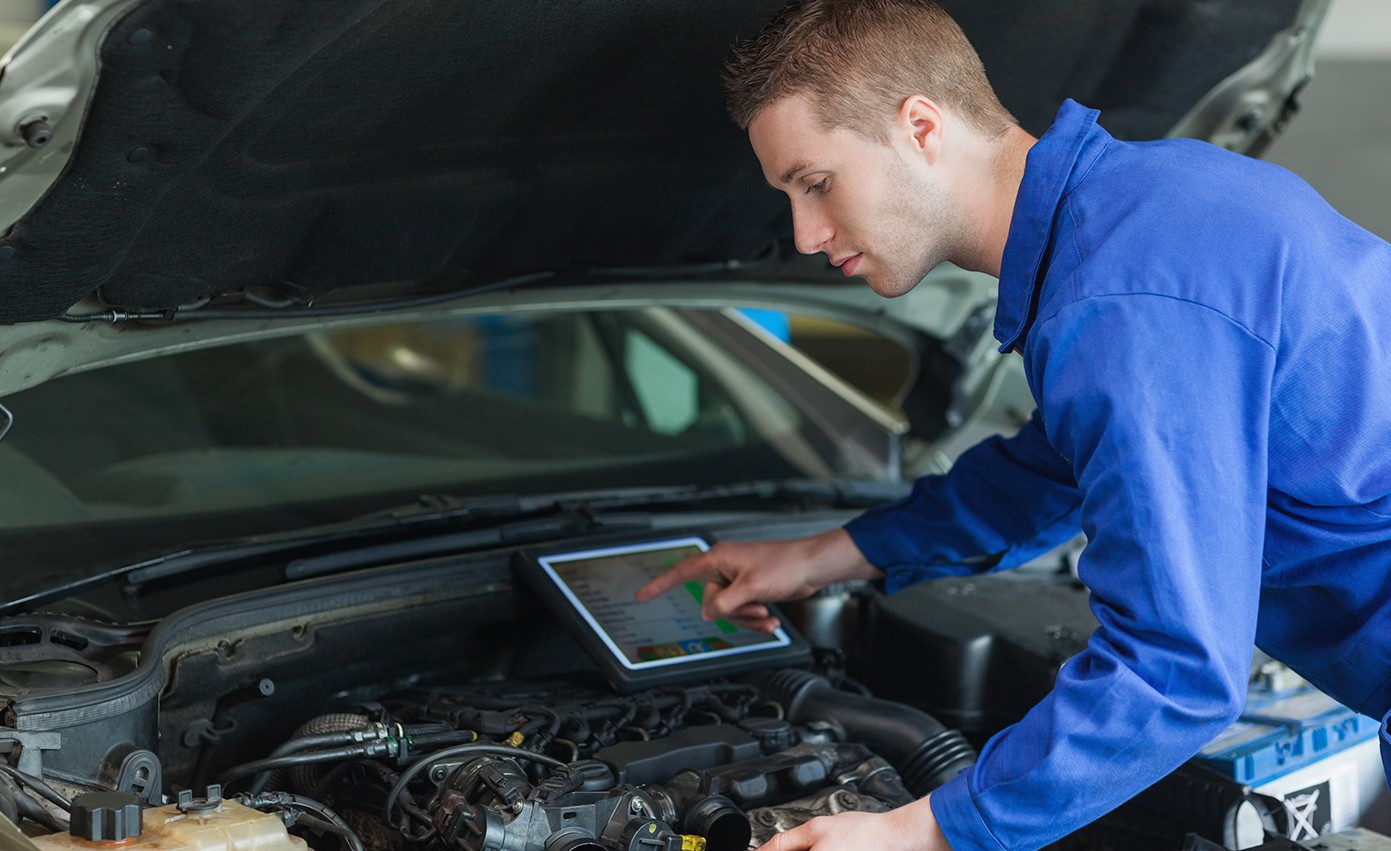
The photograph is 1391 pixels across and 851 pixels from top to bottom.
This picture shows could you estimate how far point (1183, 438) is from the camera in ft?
3.70

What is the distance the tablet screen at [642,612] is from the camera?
5.86 ft

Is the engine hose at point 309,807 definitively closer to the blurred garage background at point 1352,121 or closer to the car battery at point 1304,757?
the car battery at point 1304,757

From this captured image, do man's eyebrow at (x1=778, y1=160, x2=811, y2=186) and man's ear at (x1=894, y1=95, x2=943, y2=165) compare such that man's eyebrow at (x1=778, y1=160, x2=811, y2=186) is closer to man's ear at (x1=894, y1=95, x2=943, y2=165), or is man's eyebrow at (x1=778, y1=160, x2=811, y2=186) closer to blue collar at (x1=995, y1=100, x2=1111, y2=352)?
man's ear at (x1=894, y1=95, x2=943, y2=165)

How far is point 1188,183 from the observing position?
126cm

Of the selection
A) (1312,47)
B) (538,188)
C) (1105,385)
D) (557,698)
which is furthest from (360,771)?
(1312,47)

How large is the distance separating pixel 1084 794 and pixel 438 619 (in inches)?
37.5

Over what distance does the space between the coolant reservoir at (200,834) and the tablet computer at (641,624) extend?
0.53 metres

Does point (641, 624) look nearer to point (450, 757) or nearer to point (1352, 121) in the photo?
point (450, 757)

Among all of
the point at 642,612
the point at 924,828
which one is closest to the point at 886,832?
the point at 924,828

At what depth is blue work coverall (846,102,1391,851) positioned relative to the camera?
113 cm

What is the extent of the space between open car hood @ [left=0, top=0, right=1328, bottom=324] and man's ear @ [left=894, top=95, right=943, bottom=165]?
1.05 ft

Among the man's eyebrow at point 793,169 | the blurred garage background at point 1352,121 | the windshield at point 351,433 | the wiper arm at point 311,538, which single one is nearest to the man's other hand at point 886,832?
the man's eyebrow at point 793,169

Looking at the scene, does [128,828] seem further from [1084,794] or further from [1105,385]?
[1105,385]

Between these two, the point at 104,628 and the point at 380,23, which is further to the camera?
the point at 104,628
